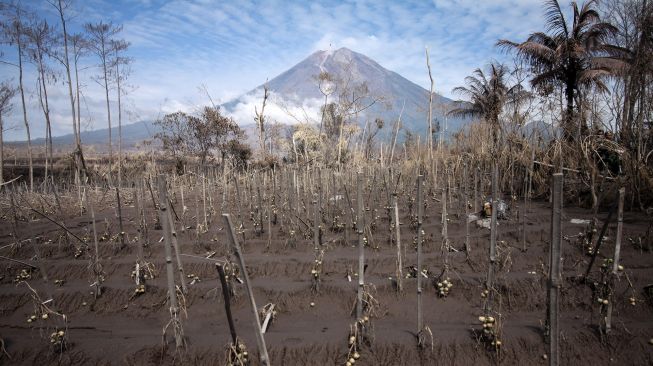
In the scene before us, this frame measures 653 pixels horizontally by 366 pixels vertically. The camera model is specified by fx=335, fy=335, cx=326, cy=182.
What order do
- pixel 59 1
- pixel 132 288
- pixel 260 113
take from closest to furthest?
1. pixel 132 288
2. pixel 260 113
3. pixel 59 1

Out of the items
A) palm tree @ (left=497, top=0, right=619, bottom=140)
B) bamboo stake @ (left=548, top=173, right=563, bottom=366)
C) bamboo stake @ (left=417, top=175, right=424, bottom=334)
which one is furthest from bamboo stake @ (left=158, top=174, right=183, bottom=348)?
palm tree @ (left=497, top=0, right=619, bottom=140)

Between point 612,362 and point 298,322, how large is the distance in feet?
9.99

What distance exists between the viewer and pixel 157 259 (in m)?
5.34

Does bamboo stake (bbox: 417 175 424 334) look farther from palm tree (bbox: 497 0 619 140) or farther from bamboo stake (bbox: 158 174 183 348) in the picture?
palm tree (bbox: 497 0 619 140)

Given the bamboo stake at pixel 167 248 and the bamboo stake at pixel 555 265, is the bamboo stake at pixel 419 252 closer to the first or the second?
the bamboo stake at pixel 555 265

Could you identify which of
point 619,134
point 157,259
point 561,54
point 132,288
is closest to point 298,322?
point 132,288

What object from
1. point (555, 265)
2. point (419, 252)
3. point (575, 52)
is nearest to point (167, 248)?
point (419, 252)

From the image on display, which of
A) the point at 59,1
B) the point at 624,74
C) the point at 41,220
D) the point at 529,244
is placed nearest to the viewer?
the point at 529,244

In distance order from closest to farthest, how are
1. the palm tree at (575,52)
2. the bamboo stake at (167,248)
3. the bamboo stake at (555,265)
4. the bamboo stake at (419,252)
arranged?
the bamboo stake at (555,265), the bamboo stake at (167,248), the bamboo stake at (419,252), the palm tree at (575,52)

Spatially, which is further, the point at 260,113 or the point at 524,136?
the point at 260,113

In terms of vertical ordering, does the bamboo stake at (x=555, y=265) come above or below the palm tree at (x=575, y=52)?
below

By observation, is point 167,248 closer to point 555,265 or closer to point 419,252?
point 419,252

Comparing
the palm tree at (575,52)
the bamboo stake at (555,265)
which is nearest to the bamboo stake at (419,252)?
the bamboo stake at (555,265)

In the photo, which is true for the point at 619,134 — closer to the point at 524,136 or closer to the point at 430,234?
the point at 524,136
